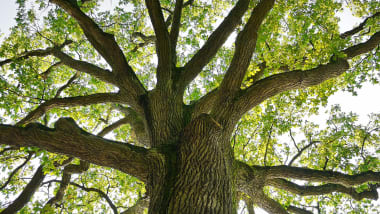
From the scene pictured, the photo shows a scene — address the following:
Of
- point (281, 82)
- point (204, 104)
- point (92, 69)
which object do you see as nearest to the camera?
point (281, 82)

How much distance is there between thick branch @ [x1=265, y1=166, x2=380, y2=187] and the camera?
506 cm

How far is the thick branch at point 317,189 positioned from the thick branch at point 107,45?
406 centimetres

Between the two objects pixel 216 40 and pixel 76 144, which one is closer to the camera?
pixel 76 144

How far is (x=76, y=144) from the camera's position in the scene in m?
3.57

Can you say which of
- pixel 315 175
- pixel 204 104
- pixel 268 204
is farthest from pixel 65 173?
pixel 315 175

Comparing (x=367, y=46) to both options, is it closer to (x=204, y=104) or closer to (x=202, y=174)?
(x=204, y=104)

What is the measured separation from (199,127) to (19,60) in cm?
653

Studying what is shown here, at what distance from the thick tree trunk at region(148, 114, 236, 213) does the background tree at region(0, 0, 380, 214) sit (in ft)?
0.06

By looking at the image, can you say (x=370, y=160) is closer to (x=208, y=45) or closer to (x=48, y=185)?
(x=208, y=45)

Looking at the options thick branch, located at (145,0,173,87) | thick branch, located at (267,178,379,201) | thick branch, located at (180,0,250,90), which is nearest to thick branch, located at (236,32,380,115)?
thick branch, located at (180,0,250,90)

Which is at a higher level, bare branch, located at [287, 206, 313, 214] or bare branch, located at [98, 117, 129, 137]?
bare branch, located at [98, 117, 129, 137]

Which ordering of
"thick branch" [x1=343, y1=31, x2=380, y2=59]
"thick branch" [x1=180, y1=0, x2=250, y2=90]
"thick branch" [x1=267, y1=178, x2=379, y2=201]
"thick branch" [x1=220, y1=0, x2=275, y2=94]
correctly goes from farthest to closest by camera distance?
"thick branch" [x1=180, y1=0, x2=250, y2=90]
"thick branch" [x1=267, y1=178, x2=379, y2=201]
"thick branch" [x1=343, y1=31, x2=380, y2=59]
"thick branch" [x1=220, y1=0, x2=275, y2=94]

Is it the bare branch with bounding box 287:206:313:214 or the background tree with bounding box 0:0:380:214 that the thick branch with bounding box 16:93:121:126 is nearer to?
the background tree with bounding box 0:0:380:214

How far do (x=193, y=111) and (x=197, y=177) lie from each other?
2519 mm
